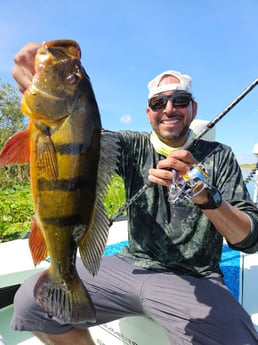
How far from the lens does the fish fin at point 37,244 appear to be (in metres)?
1.78

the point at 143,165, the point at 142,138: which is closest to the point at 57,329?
the point at 143,165

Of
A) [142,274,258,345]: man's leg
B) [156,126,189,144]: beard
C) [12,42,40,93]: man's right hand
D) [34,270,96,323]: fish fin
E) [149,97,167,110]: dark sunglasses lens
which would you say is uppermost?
[12,42,40,93]: man's right hand

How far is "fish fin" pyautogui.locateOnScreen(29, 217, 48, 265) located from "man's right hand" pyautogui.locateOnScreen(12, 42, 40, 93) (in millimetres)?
919

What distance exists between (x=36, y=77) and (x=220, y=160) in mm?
1793

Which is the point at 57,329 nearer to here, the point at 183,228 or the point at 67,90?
the point at 183,228

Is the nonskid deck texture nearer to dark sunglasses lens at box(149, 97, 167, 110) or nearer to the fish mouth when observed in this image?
dark sunglasses lens at box(149, 97, 167, 110)

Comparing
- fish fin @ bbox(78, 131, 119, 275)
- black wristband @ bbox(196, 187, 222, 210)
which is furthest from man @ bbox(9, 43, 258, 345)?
fish fin @ bbox(78, 131, 119, 275)

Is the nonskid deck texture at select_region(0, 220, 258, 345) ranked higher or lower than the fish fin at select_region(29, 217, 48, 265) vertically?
lower

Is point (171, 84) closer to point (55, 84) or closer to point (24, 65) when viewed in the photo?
point (24, 65)

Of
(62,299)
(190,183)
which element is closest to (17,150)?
(62,299)

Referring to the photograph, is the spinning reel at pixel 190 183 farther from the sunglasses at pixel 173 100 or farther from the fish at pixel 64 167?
the sunglasses at pixel 173 100

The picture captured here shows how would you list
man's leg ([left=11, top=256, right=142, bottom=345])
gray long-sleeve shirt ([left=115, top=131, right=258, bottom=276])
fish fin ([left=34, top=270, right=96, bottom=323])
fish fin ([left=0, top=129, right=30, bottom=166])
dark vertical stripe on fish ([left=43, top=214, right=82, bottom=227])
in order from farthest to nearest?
1. gray long-sleeve shirt ([left=115, top=131, right=258, bottom=276])
2. man's leg ([left=11, top=256, right=142, bottom=345])
3. fish fin ([left=34, top=270, right=96, bottom=323])
4. dark vertical stripe on fish ([left=43, top=214, right=82, bottom=227])
5. fish fin ([left=0, top=129, right=30, bottom=166])

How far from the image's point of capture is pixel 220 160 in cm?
281

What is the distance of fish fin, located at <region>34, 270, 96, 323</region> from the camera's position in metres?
1.83
